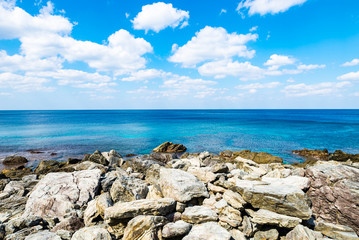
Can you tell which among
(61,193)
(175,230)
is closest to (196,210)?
(175,230)

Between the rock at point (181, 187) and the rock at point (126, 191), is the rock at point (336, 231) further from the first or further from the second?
the rock at point (126, 191)

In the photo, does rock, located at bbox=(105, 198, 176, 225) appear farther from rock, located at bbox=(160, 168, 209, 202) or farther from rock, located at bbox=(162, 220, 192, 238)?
rock, located at bbox=(160, 168, 209, 202)

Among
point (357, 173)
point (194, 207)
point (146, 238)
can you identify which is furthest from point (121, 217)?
point (357, 173)

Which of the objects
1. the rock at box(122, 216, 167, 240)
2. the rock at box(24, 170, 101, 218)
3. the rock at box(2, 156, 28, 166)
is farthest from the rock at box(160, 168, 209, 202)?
the rock at box(2, 156, 28, 166)

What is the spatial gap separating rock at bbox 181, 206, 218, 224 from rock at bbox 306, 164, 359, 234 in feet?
20.1

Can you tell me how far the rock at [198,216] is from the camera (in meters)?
9.47

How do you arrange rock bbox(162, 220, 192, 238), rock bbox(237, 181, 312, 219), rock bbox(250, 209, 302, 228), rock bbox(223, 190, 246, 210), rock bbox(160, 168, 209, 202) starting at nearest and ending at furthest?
rock bbox(162, 220, 192, 238) < rock bbox(250, 209, 302, 228) < rock bbox(237, 181, 312, 219) < rock bbox(223, 190, 246, 210) < rock bbox(160, 168, 209, 202)

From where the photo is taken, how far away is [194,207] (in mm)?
10258

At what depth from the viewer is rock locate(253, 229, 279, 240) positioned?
8.95 meters

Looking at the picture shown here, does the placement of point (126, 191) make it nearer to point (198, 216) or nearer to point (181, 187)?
point (181, 187)

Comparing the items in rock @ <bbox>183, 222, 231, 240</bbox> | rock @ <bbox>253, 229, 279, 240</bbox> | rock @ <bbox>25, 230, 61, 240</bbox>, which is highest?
rock @ <bbox>183, 222, 231, 240</bbox>

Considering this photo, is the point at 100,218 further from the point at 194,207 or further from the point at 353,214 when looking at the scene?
the point at 353,214

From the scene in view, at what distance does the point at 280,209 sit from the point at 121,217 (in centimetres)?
779

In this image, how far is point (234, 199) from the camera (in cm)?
1038
